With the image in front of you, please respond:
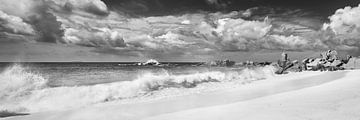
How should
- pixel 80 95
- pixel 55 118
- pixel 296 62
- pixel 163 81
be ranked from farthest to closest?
pixel 296 62
pixel 163 81
pixel 80 95
pixel 55 118

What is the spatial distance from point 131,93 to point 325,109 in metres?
8.88

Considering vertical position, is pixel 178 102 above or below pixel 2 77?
below

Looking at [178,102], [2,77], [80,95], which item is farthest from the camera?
[2,77]

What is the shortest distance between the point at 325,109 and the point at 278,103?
4.27 ft

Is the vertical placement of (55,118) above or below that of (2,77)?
below

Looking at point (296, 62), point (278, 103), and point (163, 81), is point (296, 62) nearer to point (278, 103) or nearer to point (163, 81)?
point (163, 81)

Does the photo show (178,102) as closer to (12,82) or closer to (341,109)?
(341,109)

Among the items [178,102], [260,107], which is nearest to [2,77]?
[178,102]

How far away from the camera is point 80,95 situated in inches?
420

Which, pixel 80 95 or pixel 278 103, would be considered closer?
pixel 278 103

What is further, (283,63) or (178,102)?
(283,63)

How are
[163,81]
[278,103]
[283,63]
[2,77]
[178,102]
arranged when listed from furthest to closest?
[283,63], [163,81], [2,77], [178,102], [278,103]

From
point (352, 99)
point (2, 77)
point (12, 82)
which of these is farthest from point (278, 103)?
point (2, 77)

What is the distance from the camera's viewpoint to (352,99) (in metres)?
6.55
